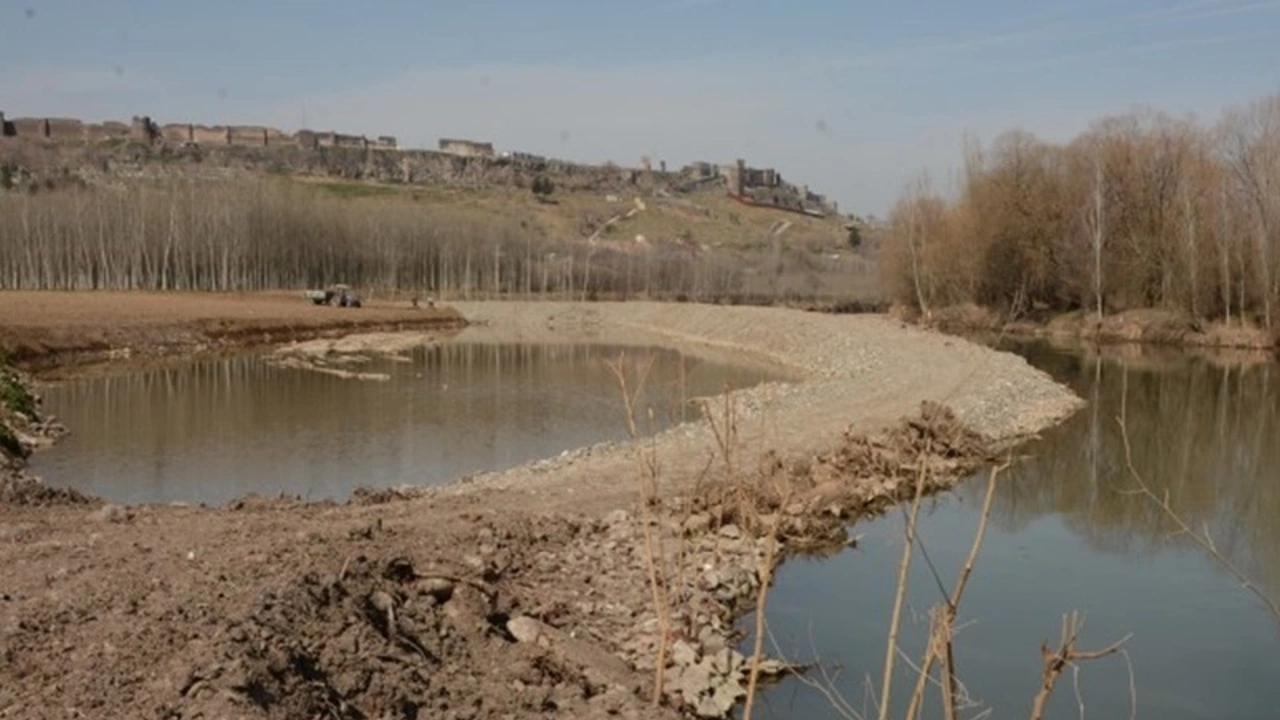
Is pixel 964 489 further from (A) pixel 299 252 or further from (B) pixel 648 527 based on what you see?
(A) pixel 299 252

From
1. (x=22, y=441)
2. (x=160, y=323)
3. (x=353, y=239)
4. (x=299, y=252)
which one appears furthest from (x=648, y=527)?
(x=353, y=239)

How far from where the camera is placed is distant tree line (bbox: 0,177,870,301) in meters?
63.1

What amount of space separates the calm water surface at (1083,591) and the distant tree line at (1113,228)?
23.5 metres

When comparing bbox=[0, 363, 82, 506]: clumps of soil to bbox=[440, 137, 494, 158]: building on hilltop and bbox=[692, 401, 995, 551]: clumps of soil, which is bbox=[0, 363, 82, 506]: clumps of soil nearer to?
bbox=[692, 401, 995, 551]: clumps of soil

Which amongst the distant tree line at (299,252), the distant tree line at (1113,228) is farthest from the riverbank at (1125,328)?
the distant tree line at (299,252)

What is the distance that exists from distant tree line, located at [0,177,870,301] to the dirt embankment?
9687mm

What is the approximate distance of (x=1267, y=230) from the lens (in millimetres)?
44812

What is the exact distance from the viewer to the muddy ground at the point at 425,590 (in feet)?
21.3

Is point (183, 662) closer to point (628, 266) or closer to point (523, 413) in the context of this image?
point (523, 413)

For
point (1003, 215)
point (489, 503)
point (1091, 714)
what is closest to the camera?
point (1091, 714)

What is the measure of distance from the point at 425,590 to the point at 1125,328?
152 ft

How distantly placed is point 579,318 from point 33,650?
5705 centimetres

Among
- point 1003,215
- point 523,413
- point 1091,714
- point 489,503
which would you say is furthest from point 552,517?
point 1003,215

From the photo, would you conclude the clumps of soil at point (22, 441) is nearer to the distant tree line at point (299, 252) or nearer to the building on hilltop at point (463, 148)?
the distant tree line at point (299, 252)
